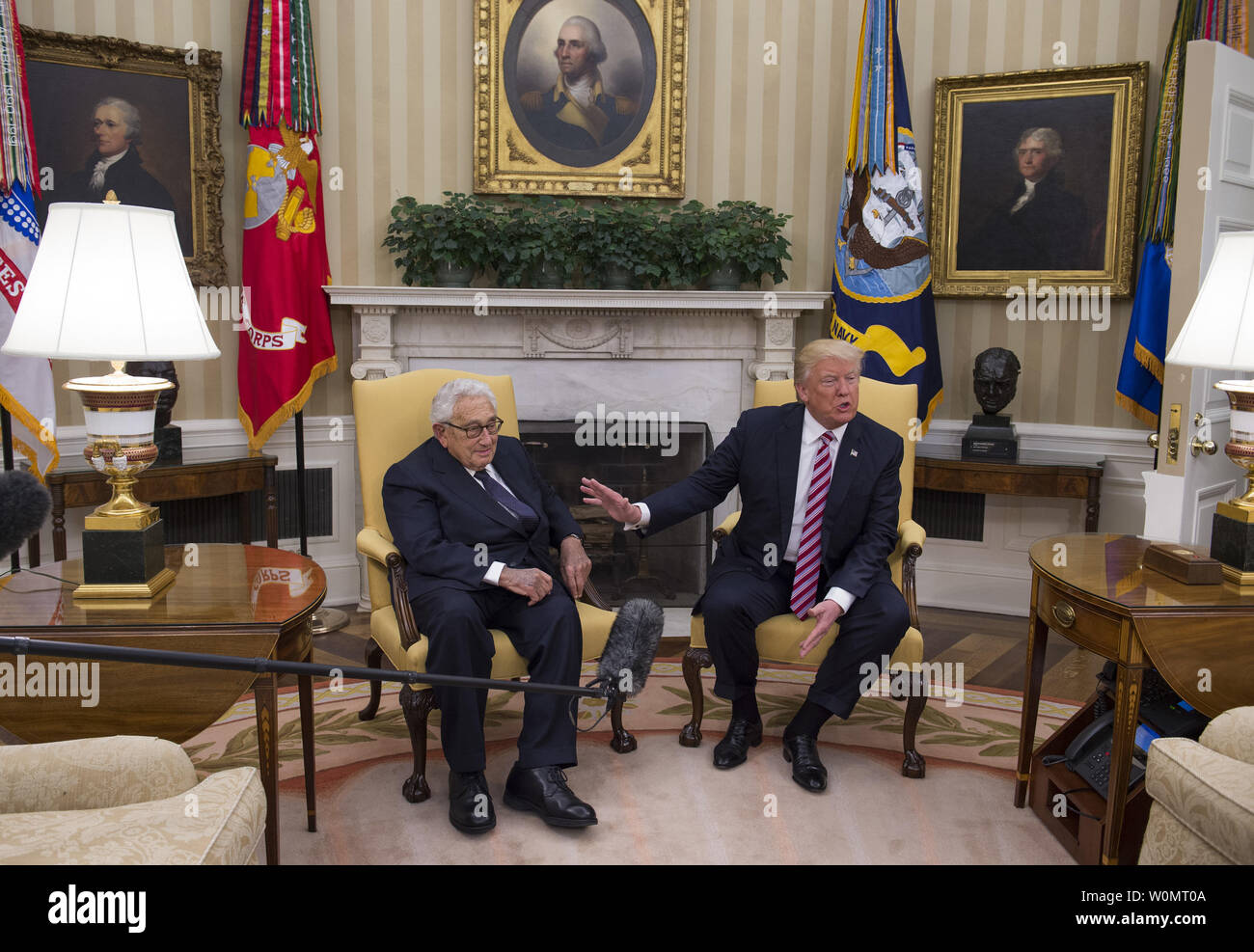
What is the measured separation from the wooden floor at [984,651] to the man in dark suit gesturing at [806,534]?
1.14 metres

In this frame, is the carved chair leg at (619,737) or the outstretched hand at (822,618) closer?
the outstretched hand at (822,618)

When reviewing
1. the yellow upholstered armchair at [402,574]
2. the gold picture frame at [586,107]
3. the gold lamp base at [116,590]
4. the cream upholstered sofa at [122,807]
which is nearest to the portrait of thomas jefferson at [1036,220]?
the gold picture frame at [586,107]

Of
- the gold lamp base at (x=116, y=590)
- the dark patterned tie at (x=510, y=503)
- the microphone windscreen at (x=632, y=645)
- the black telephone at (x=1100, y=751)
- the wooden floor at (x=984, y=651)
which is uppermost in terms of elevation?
the dark patterned tie at (x=510, y=503)

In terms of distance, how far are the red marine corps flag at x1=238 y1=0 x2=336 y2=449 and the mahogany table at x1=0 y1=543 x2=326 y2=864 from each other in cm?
222

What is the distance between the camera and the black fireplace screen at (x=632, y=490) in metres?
4.89

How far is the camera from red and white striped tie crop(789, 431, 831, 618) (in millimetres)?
3059

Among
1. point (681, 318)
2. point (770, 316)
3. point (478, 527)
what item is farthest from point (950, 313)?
point (478, 527)

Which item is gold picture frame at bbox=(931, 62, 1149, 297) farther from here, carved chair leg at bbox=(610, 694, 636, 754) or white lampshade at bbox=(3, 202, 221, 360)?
white lampshade at bbox=(3, 202, 221, 360)

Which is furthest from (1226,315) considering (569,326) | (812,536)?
(569,326)

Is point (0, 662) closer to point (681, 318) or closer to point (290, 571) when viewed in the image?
point (290, 571)

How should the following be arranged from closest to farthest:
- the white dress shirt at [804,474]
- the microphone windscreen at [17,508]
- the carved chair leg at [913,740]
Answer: the microphone windscreen at [17,508] < the carved chair leg at [913,740] < the white dress shirt at [804,474]

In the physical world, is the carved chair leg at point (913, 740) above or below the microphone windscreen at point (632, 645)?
below

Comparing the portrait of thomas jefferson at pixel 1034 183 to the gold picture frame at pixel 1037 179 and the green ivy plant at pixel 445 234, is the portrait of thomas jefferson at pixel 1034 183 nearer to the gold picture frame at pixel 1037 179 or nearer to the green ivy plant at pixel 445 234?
the gold picture frame at pixel 1037 179

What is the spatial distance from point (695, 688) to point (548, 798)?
0.71m
